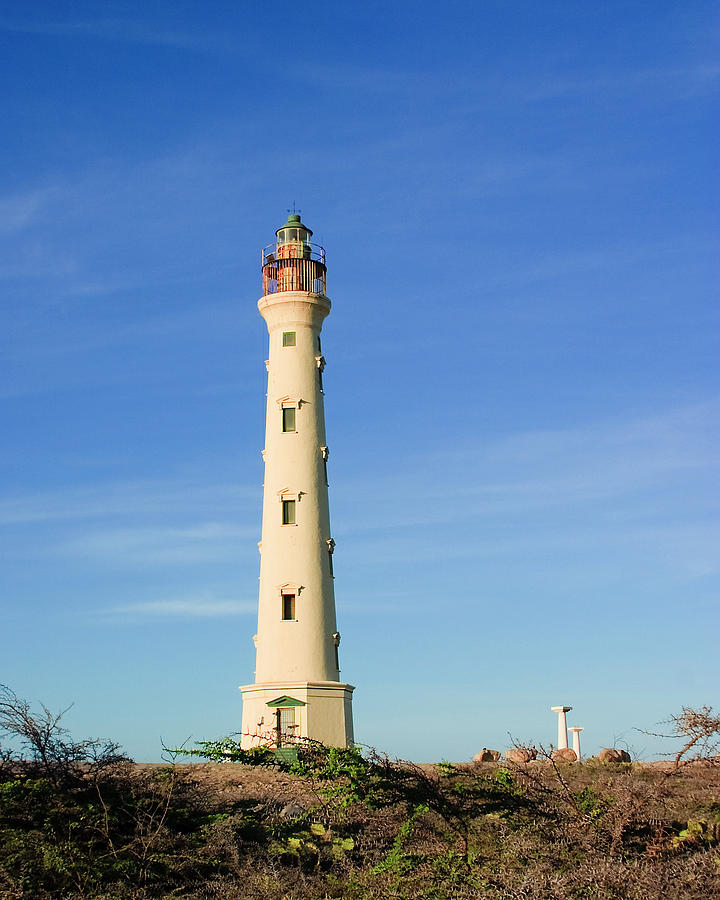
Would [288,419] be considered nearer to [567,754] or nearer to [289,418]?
[289,418]

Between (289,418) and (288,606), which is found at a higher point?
(289,418)

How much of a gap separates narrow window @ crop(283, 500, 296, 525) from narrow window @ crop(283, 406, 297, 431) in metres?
2.84

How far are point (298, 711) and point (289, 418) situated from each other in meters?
10.8

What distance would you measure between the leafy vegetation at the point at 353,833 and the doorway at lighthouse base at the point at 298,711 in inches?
540

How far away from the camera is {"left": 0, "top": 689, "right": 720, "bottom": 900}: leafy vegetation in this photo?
18406mm

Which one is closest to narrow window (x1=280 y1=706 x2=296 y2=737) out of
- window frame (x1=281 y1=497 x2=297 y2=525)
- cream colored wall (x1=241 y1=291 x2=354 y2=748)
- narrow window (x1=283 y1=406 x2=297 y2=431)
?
cream colored wall (x1=241 y1=291 x2=354 y2=748)

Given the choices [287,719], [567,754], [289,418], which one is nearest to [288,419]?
[289,418]

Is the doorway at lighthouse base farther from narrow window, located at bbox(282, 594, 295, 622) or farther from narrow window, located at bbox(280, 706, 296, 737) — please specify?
narrow window, located at bbox(282, 594, 295, 622)

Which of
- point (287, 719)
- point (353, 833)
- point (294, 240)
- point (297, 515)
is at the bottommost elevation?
point (353, 833)

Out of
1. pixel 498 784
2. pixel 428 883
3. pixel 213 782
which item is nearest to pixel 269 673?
pixel 213 782

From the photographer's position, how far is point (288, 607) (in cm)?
3922

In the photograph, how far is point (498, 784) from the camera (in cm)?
2208

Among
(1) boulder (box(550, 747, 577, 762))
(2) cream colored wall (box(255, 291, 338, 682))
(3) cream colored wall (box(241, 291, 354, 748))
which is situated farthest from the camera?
(2) cream colored wall (box(255, 291, 338, 682))

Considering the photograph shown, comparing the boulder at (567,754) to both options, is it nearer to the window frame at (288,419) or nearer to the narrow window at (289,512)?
the narrow window at (289,512)
